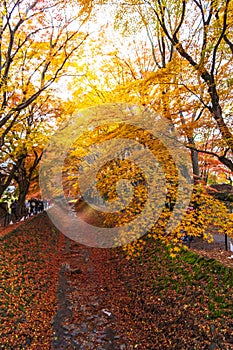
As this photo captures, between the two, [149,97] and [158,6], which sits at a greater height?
[158,6]

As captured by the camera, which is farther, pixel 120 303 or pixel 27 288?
pixel 27 288

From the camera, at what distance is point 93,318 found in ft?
24.3

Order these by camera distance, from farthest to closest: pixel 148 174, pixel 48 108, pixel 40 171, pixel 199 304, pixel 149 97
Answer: pixel 40 171 → pixel 48 108 → pixel 149 97 → pixel 148 174 → pixel 199 304

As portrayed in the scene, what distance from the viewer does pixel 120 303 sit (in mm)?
8117

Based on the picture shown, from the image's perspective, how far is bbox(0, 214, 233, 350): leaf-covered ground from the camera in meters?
5.66

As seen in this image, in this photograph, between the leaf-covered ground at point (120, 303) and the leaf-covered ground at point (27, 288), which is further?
the leaf-covered ground at point (27, 288)

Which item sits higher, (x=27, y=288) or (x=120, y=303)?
(x=27, y=288)

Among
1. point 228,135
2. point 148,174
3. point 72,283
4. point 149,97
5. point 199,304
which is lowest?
point 72,283

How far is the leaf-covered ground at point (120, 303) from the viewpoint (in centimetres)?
566

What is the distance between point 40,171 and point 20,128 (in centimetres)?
521

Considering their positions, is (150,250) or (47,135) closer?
(150,250)

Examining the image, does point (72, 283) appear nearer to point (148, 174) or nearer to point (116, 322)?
point (116, 322)

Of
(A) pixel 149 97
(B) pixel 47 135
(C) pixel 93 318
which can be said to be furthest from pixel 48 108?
(C) pixel 93 318

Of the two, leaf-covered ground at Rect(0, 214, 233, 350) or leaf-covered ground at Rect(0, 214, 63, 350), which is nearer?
leaf-covered ground at Rect(0, 214, 233, 350)
